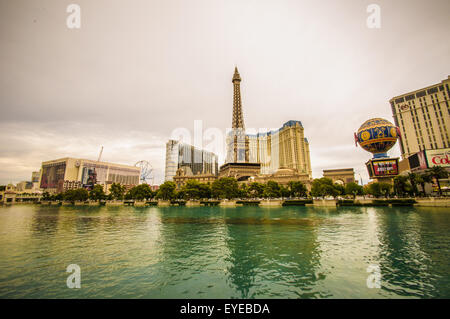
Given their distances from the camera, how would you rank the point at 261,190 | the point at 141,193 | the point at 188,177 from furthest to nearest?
the point at 188,177 → the point at 141,193 → the point at 261,190

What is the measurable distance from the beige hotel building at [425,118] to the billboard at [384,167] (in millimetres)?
59620

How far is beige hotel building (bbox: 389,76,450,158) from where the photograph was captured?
117 m

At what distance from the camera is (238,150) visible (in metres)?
183

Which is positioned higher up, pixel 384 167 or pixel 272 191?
pixel 384 167

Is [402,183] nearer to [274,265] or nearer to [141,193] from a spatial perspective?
[274,265]

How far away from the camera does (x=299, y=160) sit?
199 meters

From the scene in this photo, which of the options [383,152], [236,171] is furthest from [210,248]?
[236,171]

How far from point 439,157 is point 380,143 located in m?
17.3

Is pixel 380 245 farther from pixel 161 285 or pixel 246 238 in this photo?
pixel 161 285

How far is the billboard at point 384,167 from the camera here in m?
83.0

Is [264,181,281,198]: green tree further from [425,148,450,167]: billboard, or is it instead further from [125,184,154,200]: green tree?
[125,184,154,200]: green tree

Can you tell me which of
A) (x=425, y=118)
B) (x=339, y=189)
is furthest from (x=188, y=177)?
(x=425, y=118)
